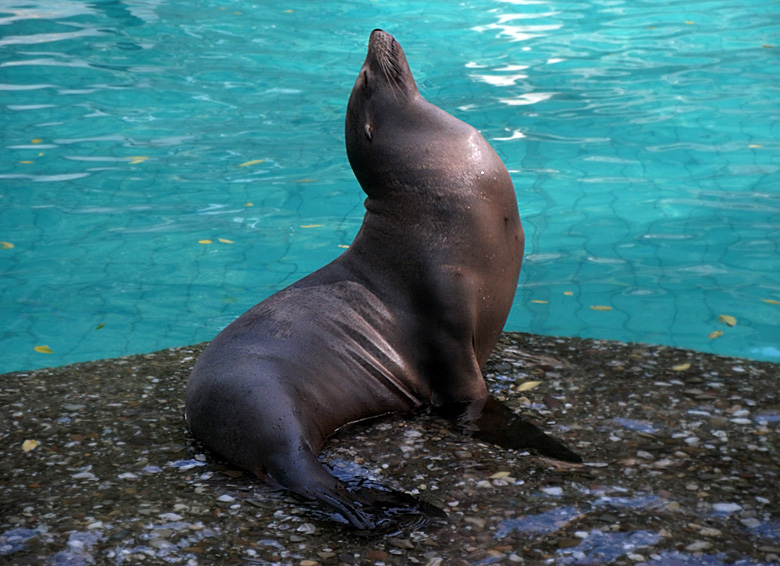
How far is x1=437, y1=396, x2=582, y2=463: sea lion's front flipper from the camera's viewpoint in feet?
12.6

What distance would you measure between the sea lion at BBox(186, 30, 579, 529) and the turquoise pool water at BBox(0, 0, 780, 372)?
205 centimetres

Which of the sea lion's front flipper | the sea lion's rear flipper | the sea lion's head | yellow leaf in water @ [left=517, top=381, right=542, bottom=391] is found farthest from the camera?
yellow leaf in water @ [left=517, top=381, right=542, bottom=391]

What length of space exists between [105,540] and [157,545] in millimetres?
193

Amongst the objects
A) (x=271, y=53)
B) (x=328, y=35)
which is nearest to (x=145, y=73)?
(x=271, y=53)

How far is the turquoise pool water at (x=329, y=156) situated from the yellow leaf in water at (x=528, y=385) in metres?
1.52

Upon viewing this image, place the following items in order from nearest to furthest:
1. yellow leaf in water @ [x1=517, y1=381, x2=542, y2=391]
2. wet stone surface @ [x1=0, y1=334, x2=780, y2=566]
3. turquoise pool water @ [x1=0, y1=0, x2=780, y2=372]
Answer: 1. wet stone surface @ [x1=0, y1=334, x2=780, y2=566]
2. yellow leaf in water @ [x1=517, y1=381, x2=542, y2=391]
3. turquoise pool water @ [x1=0, y1=0, x2=780, y2=372]

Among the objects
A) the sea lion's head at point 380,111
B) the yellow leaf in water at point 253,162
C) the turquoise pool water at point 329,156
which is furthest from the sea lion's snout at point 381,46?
the yellow leaf in water at point 253,162

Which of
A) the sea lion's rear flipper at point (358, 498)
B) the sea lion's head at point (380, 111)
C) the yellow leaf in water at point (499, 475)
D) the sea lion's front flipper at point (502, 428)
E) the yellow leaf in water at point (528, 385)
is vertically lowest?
the yellow leaf in water at point (528, 385)

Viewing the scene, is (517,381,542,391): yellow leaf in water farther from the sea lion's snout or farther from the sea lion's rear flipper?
the sea lion's snout

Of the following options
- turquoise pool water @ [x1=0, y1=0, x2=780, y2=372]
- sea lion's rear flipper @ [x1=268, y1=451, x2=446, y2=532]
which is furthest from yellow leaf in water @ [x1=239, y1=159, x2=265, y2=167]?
sea lion's rear flipper @ [x1=268, y1=451, x2=446, y2=532]

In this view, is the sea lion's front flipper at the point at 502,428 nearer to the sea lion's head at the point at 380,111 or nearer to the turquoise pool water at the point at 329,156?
the sea lion's head at the point at 380,111

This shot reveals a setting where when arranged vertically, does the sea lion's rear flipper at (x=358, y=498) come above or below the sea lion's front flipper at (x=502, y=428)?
above

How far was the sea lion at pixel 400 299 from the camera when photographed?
4.01m

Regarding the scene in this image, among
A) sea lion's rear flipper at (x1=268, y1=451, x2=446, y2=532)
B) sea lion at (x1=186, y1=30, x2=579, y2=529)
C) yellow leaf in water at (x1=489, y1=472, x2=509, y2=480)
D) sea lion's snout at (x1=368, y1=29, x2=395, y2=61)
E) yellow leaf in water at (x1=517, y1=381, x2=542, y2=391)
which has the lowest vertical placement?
yellow leaf in water at (x1=517, y1=381, x2=542, y2=391)
